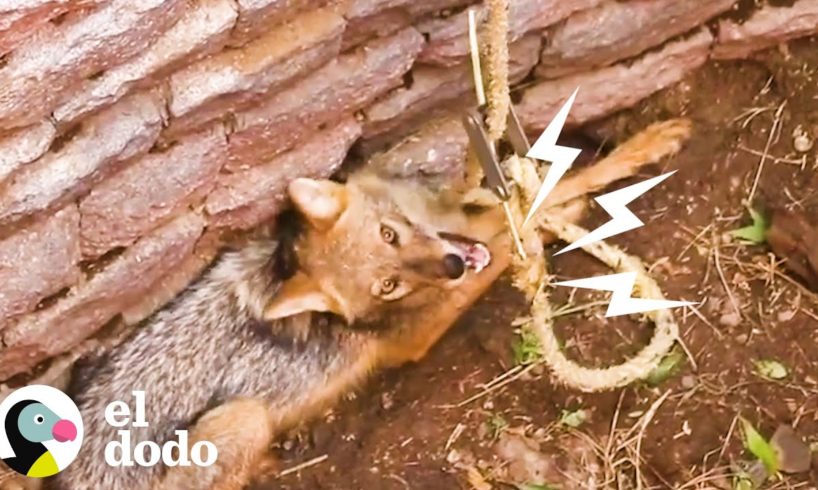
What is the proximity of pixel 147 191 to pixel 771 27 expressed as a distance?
4.50ft

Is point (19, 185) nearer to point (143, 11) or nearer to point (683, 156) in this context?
point (143, 11)

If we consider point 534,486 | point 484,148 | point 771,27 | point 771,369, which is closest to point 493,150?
point 484,148

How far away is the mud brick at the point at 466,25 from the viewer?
2395 mm

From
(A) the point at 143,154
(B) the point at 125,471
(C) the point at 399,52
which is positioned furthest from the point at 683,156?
(B) the point at 125,471

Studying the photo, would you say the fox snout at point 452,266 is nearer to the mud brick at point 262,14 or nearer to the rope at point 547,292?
the rope at point 547,292

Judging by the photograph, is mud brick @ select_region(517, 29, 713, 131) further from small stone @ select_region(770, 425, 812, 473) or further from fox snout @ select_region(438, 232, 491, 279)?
small stone @ select_region(770, 425, 812, 473)

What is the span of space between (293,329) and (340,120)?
465 mm

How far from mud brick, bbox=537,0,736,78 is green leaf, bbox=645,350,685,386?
2.13 ft

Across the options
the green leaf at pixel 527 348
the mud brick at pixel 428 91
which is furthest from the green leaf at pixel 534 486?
the mud brick at pixel 428 91

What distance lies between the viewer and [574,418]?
2471 millimetres

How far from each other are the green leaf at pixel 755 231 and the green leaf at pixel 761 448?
0.43 metres

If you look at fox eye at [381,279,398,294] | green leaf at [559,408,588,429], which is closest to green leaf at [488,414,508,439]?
green leaf at [559,408,588,429]

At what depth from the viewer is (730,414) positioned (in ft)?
7.93

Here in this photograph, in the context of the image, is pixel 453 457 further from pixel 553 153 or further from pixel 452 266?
pixel 553 153
